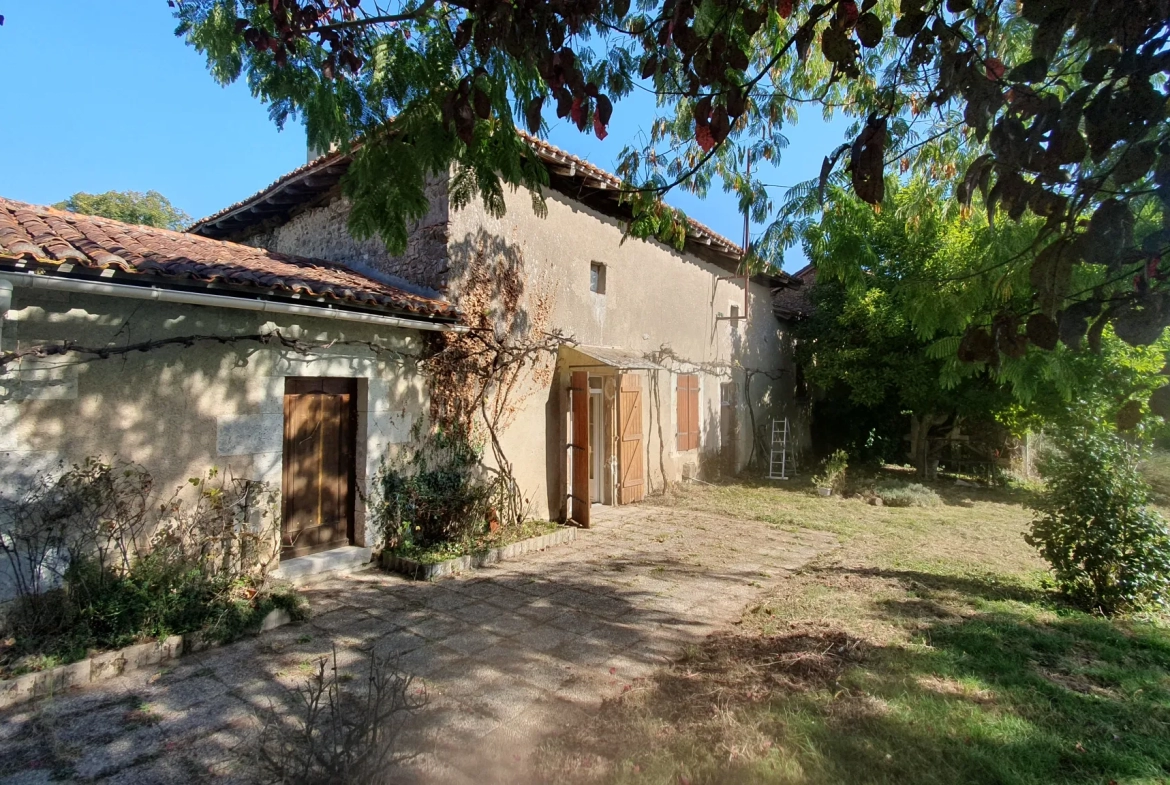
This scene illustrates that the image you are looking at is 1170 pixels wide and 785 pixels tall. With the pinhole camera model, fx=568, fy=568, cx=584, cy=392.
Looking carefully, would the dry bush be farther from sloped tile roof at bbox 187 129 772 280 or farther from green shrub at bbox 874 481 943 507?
green shrub at bbox 874 481 943 507

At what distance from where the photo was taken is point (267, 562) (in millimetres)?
4996

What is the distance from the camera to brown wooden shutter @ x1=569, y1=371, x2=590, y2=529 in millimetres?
7797

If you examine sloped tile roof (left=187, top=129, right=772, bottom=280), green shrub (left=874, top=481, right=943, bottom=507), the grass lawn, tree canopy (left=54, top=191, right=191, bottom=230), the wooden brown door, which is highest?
tree canopy (left=54, top=191, right=191, bottom=230)

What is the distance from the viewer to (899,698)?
11.0ft

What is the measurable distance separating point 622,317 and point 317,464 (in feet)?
17.5

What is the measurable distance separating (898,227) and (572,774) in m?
11.7

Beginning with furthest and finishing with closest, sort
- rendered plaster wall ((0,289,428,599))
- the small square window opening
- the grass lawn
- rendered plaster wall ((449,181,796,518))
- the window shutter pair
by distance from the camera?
the window shutter pair → the small square window opening → rendered plaster wall ((449,181,796,518)) → rendered plaster wall ((0,289,428,599)) → the grass lawn

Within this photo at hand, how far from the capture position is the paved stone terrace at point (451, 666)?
9.35 feet

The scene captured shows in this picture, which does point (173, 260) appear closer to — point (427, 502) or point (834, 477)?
point (427, 502)

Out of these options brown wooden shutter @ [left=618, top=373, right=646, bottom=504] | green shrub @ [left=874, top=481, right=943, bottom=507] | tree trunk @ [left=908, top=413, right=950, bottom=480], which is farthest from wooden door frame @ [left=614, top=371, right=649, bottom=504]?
tree trunk @ [left=908, top=413, right=950, bottom=480]

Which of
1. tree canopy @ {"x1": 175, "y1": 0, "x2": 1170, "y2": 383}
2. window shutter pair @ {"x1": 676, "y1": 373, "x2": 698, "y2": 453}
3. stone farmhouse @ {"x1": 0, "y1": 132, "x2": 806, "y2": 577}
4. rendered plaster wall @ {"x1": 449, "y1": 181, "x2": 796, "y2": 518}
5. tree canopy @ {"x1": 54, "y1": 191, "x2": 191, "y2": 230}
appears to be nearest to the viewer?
tree canopy @ {"x1": 175, "y1": 0, "x2": 1170, "y2": 383}

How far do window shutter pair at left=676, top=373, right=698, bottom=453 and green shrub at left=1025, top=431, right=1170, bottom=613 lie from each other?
6.24m

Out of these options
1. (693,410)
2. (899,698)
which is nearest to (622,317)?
(693,410)

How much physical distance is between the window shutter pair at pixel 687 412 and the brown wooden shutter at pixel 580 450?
3.66 m
